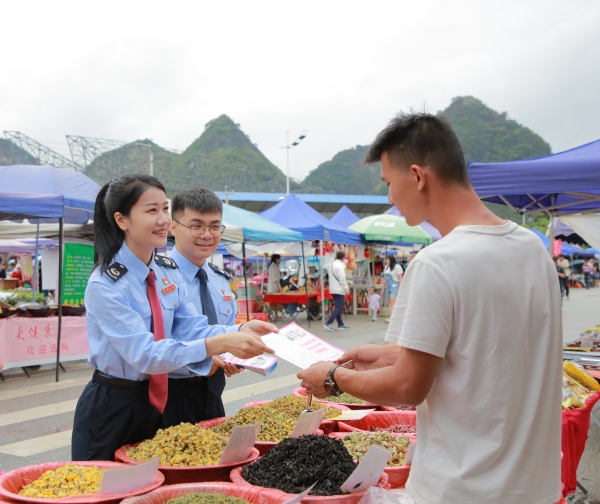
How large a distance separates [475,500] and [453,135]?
938mm

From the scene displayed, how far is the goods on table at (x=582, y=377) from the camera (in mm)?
4090

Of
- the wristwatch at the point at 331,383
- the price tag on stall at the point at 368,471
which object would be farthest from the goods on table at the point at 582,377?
the wristwatch at the point at 331,383

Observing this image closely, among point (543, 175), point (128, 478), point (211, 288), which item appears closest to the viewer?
point (128, 478)

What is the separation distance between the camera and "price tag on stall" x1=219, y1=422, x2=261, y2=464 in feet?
7.12

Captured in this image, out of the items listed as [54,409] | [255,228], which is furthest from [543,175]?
[255,228]

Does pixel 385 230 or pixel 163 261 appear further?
pixel 385 230

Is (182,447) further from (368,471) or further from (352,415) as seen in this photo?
(352,415)

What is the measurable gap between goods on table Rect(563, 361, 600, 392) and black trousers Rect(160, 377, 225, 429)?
9.48 feet

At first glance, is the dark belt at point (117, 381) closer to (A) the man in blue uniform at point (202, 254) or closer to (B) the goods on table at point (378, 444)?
(A) the man in blue uniform at point (202, 254)

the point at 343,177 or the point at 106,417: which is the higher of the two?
the point at 343,177

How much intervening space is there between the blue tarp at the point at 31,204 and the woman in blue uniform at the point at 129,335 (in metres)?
4.67

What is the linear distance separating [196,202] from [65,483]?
1.59 m

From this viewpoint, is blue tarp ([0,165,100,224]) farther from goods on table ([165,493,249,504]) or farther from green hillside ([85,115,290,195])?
green hillside ([85,115,290,195])

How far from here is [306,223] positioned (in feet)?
45.3
